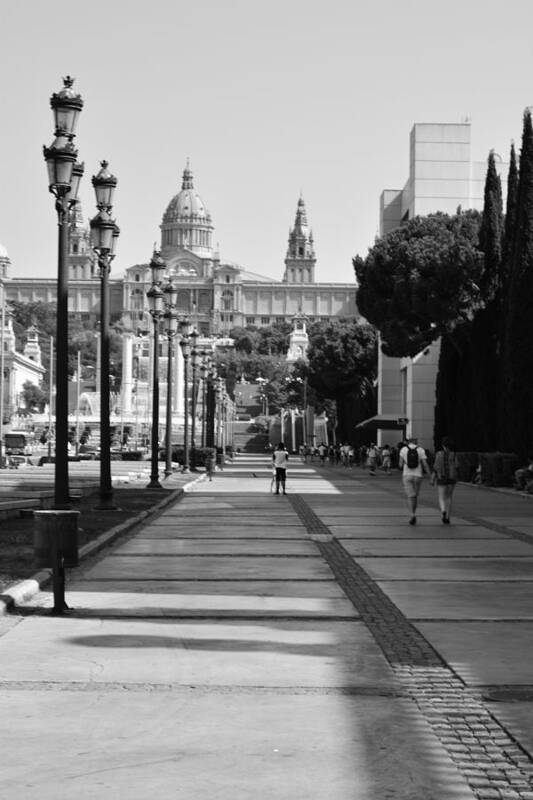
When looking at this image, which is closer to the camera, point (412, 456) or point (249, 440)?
point (412, 456)

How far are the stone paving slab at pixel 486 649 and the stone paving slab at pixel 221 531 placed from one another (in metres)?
9.91

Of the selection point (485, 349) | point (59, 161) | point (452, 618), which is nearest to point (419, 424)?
point (485, 349)

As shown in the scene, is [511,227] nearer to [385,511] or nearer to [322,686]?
[385,511]

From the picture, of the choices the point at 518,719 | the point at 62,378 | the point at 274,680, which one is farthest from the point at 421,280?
the point at 518,719

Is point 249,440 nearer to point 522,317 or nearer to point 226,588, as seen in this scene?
point 522,317

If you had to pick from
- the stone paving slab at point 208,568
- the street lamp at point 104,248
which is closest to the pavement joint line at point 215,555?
the stone paving slab at point 208,568

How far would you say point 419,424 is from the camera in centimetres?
6950

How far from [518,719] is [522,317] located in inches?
1390

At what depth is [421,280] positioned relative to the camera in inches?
2200

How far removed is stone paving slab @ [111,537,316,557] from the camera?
59.9 feet

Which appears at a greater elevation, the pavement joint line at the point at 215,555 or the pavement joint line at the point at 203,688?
the pavement joint line at the point at 203,688

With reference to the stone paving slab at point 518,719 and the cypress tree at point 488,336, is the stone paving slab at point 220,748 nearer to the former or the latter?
the stone paving slab at point 518,719

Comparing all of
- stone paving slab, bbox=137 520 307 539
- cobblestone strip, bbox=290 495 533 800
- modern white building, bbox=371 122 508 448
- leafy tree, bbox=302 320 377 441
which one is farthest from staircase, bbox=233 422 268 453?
cobblestone strip, bbox=290 495 533 800

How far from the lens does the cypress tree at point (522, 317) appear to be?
41875mm
